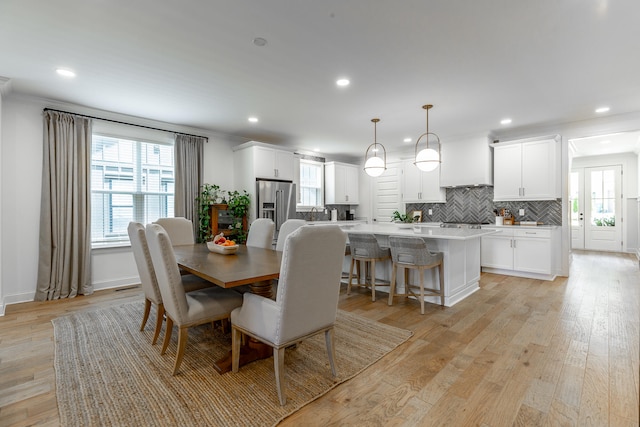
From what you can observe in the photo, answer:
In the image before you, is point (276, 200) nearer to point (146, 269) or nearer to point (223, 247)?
point (223, 247)

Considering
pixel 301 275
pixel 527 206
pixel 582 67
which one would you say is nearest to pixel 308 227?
pixel 301 275

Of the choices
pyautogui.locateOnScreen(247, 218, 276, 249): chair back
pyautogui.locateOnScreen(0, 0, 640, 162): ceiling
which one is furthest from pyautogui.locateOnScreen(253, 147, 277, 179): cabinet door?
pyautogui.locateOnScreen(247, 218, 276, 249): chair back

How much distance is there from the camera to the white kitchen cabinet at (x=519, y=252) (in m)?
4.84

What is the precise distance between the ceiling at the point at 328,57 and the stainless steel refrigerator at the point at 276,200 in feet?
4.47

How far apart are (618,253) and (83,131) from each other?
11.0 meters

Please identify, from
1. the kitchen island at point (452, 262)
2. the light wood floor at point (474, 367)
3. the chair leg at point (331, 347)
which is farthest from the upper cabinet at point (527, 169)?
the chair leg at point (331, 347)

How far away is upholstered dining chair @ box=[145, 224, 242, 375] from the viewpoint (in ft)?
6.67

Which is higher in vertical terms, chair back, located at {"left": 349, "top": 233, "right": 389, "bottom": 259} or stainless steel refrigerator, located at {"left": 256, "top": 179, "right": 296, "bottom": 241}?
stainless steel refrigerator, located at {"left": 256, "top": 179, "right": 296, "bottom": 241}

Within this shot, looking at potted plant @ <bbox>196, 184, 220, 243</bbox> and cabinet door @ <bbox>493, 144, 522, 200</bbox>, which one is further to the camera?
cabinet door @ <bbox>493, 144, 522, 200</bbox>

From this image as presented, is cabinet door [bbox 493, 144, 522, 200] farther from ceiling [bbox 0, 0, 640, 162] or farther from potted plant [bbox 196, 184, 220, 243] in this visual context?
potted plant [bbox 196, 184, 220, 243]

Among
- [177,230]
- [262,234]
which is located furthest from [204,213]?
[262,234]

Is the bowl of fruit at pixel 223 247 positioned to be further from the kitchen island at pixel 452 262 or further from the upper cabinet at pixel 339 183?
the upper cabinet at pixel 339 183

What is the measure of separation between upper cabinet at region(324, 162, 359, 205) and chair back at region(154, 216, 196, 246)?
3.81 meters

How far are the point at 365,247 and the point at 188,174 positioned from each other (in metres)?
3.17
